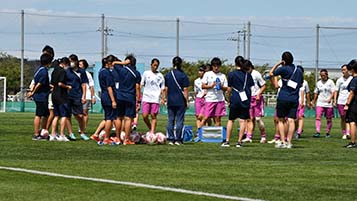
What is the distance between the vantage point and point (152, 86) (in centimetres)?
2088

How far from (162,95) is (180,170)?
7.51m

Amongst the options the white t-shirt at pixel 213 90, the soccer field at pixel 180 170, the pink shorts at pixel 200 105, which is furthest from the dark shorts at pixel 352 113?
the pink shorts at pixel 200 105

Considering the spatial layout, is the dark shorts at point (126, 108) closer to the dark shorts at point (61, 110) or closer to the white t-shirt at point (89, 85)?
the dark shorts at point (61, 110)

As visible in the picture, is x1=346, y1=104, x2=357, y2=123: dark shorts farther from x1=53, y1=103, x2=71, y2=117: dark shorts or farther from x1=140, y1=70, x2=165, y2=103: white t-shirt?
x1=53, y1=103, x2=71, y2=117: dark shorts

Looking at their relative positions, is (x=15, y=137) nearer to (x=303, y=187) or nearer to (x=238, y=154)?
(x=238, y=154)

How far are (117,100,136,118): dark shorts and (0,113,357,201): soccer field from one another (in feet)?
2.33

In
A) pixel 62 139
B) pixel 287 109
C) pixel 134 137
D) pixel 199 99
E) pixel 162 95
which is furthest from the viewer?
pixel 199 99

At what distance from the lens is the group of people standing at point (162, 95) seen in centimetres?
1911

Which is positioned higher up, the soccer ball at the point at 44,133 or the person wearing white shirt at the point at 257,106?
the person wearing white shirt at the point at 257,106

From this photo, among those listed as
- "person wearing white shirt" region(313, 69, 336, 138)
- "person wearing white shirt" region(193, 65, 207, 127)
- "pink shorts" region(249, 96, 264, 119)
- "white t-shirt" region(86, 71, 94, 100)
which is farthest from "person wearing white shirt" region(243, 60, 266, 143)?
"person wearing white shirt" region(313, 69, 336, 138)

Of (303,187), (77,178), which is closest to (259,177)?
(303,187)

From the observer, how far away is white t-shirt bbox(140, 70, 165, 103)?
20.8 meters

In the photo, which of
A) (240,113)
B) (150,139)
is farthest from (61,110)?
(240,113)

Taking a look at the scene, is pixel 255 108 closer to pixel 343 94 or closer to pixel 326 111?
pixel 343 94
